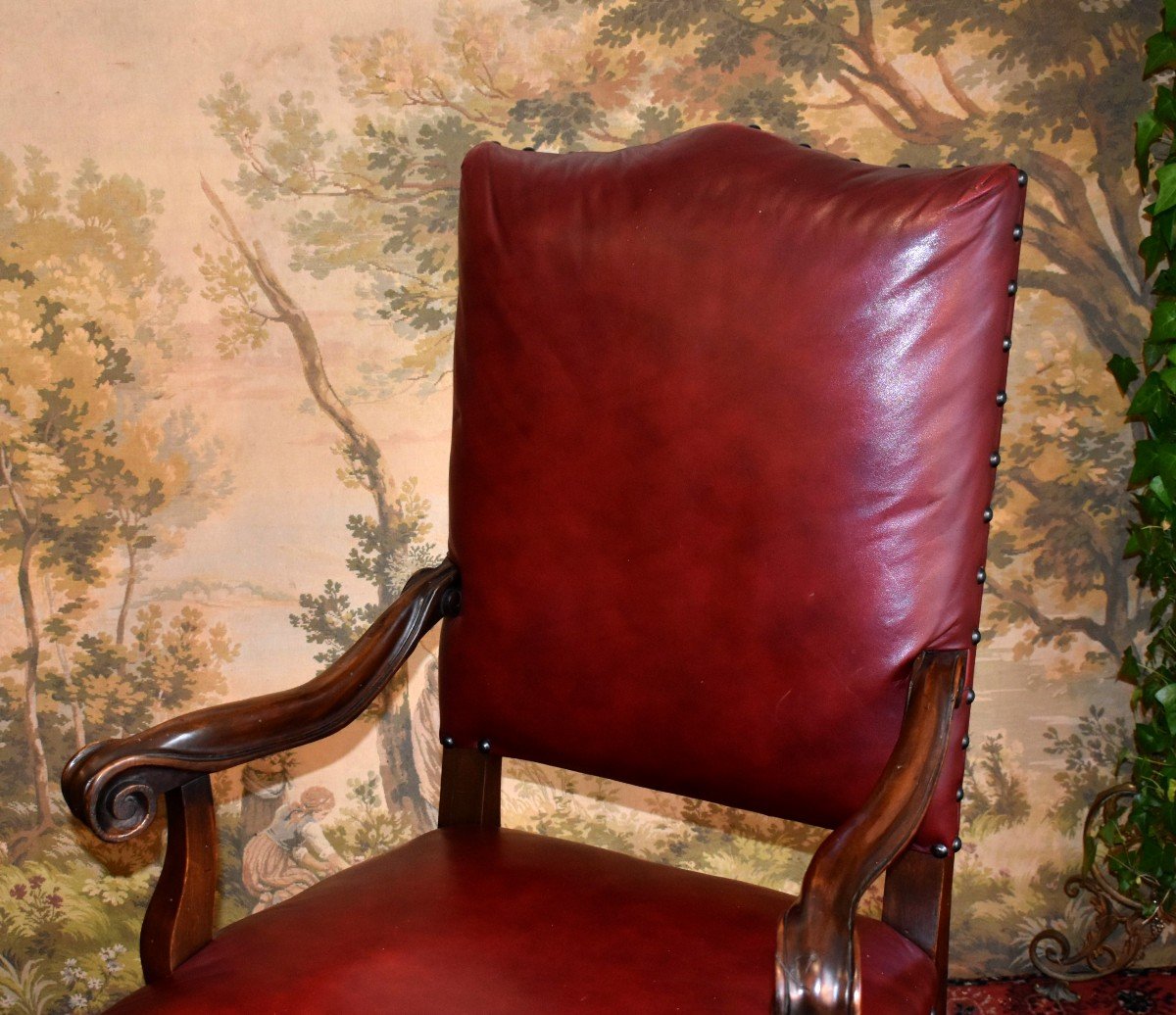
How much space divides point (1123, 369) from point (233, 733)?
4.79ft

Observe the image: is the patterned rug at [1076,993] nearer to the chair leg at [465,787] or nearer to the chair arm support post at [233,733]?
the chair leg at [465,787]

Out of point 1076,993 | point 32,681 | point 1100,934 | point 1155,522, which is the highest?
point 1155,522

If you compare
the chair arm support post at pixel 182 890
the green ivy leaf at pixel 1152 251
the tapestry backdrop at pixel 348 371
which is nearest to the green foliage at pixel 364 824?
the tapestry backdrop at pixel 348 371

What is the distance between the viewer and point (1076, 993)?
1.91 meters

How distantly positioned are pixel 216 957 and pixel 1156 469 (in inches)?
57.3

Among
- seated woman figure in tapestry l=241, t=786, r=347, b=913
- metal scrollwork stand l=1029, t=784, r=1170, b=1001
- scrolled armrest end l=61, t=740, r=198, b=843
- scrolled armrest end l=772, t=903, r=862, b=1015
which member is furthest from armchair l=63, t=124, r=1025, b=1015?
metal scrollwork stand l=1029, t=784, r=1170, b=1001

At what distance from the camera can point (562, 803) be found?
74.8 inches

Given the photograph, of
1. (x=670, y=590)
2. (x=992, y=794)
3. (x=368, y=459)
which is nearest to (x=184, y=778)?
(x=670, y=590)

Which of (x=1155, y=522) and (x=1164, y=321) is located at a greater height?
(x=1164, y=321)

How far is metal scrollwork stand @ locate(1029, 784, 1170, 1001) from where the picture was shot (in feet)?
5.93

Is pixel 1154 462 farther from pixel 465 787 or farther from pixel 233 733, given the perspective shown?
pixel 233 733

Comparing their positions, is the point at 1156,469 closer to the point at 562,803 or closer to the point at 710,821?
the point at 710,821

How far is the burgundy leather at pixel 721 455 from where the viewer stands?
101 cm

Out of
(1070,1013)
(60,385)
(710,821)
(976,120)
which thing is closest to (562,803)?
(710,821)
